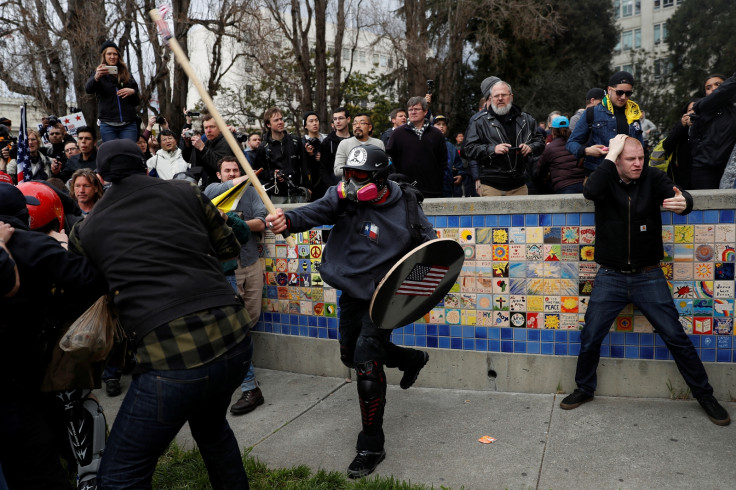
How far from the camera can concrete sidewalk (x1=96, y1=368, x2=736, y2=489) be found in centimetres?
361

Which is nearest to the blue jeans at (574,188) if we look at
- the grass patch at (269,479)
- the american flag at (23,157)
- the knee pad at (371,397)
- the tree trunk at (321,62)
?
the knee pad at (371,397)

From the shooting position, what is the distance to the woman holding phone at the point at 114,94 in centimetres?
723

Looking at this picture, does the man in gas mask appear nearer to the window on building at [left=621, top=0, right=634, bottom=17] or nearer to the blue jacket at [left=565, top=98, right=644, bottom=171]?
the blue jacket at [left=565, top=98, right=644, bottom=171]

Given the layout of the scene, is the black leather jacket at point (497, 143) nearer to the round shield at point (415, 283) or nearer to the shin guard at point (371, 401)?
the round shield at point (415, 283)

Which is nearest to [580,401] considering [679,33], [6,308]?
[6,308]

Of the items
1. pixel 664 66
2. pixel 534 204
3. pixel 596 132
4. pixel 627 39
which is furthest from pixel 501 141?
pixel 627 39

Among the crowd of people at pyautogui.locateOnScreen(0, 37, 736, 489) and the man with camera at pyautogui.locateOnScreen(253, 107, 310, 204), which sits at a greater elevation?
the man with camera at pyautogui.locateOnScreen(253, 107, 310, 204)

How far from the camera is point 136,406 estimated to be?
2668 millimetres

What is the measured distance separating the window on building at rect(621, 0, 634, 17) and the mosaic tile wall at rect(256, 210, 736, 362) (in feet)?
190

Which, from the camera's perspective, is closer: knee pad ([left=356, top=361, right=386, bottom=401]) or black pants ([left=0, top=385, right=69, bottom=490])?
black pants ([left=0, top=385, right=69, bottom=490])

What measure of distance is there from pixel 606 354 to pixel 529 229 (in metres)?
1.13

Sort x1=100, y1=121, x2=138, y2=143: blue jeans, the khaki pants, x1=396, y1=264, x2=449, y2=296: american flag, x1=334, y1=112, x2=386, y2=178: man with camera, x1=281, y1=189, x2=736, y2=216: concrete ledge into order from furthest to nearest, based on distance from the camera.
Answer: x1=100, y1=121, x2=138, y2=143: blue jeans
x1=334, y1=112, x2=386, y2=178: man with camera
the khaki pants
x1=281, y1=189, x2=736, y2=216: concrete ledge
x1=396, y1=264, x2=449, y2=296: american flag

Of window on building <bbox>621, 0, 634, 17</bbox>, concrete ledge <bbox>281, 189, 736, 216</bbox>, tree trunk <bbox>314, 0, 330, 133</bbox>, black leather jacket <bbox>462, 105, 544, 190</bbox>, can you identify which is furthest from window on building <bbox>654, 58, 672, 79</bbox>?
window on building <bbox>621, 0, 634, 17</bbox>

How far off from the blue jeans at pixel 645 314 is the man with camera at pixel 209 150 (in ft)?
14.8
